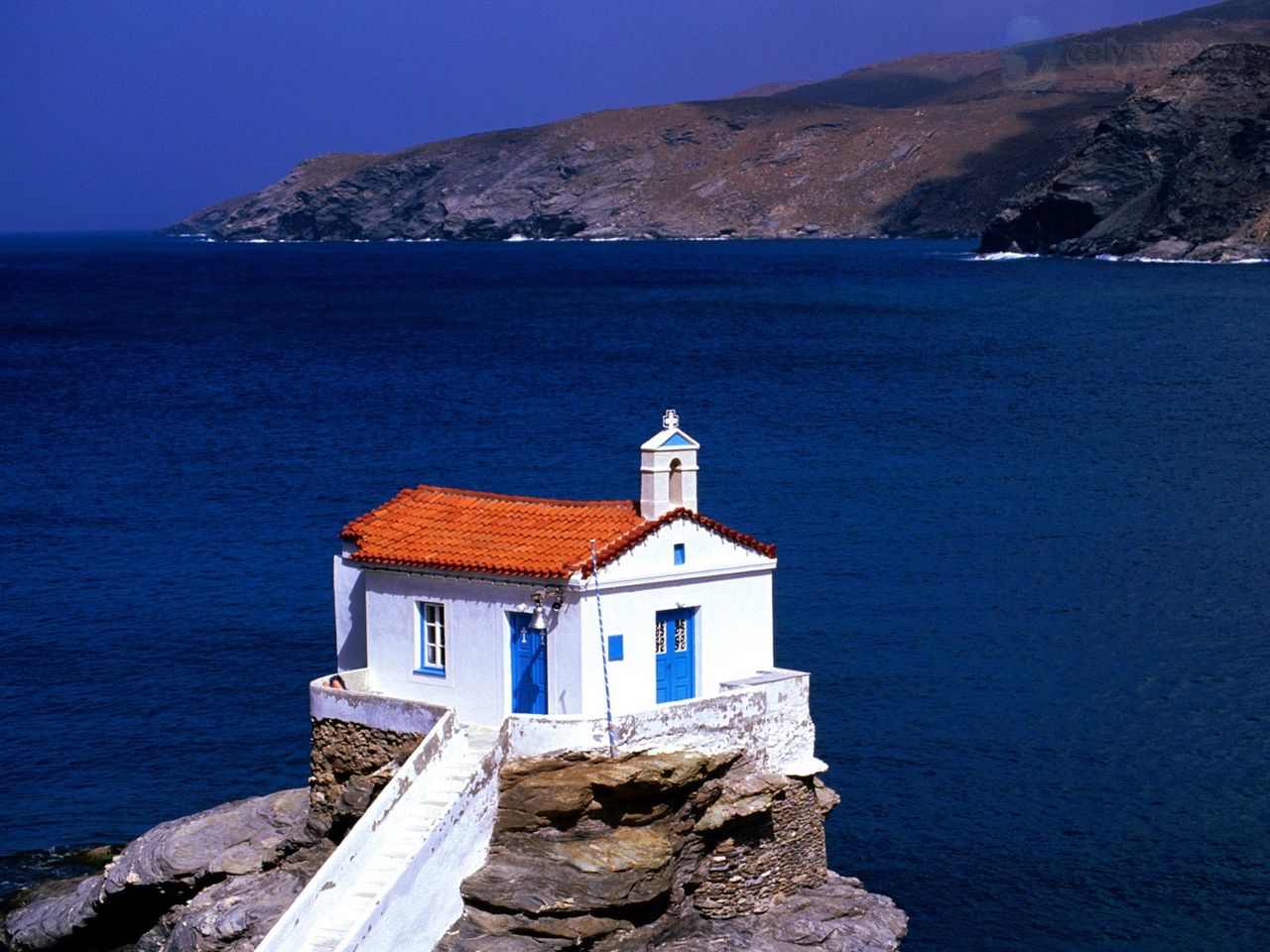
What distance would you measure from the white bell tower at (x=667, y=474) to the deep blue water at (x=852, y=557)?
866cm

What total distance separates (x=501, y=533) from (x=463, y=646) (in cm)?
173

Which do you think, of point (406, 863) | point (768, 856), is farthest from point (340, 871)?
point (768, 856)

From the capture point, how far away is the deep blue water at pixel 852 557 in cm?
3397

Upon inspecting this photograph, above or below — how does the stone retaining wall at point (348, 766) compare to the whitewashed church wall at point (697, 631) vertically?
below

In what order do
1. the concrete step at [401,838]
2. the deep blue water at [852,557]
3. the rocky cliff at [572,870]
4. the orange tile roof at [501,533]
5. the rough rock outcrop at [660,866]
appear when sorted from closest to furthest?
the concrete step at [401,838]
the rough rock outcrop at [660,866]
the rocky cliff at [572,870]
the orange tile roof at [501,533]
the deep blue water at [852,557]

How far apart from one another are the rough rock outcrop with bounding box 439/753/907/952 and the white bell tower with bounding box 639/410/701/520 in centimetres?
349

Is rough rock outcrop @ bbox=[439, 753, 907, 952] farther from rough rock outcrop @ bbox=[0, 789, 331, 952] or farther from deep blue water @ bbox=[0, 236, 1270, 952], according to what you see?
deep blue water @ bbox=[0, 236, 1270, 952]

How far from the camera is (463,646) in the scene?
25.5m

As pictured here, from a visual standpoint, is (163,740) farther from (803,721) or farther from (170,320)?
(170,320)

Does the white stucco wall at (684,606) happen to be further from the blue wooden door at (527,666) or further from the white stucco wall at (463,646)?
the blue wooden door at (527,666)

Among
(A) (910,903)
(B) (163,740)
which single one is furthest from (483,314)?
(A) (910,903)

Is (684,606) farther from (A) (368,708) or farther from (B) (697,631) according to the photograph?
(A) (368,708)

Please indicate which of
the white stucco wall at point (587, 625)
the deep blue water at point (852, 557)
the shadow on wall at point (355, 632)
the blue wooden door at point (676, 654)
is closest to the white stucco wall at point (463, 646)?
the white stucco wall at point (587, 625)

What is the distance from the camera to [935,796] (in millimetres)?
35219
